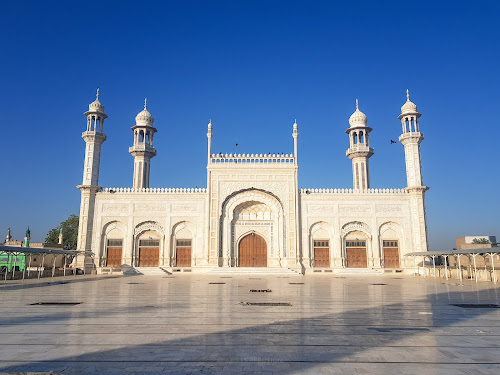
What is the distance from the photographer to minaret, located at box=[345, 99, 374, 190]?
94.9 ft

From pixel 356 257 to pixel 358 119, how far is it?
36.5ft

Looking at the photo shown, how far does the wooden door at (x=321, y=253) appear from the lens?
2577 centimetres

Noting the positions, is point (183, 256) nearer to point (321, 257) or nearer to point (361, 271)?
point (321, 257)

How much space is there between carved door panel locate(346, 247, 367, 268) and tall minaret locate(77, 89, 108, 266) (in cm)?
1799

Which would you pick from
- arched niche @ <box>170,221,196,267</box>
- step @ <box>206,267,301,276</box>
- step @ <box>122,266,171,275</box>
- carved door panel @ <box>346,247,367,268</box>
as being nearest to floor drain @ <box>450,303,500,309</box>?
step @ <box>206,267,301,276</box>

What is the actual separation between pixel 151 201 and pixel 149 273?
16.8 feet

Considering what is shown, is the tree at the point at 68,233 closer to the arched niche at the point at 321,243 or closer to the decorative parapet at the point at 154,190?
the decorative parapet at the point at 154,190

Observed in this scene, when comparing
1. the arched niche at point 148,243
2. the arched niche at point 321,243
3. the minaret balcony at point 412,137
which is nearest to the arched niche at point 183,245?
the arched niche at point 148,243

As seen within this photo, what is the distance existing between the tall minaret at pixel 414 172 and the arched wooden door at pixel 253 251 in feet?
34.1

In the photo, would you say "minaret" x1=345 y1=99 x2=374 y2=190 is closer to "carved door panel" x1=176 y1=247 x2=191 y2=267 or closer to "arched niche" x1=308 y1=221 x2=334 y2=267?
"arched niche" x1=308 y1=221 x2=334 y2=267

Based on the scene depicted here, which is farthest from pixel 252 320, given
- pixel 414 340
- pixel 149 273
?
pixel 149 273

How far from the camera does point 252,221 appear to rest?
87.0ft

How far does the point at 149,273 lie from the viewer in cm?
2419

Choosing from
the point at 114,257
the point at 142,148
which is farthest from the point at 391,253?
the point at 142,148
